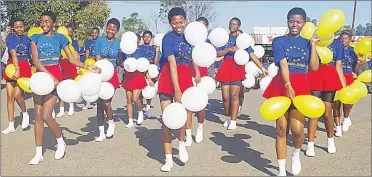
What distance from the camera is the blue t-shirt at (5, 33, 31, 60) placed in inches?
234

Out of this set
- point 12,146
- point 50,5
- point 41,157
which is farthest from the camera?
point 50,5

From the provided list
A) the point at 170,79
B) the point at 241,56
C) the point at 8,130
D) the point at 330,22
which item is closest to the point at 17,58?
the point at 8,130

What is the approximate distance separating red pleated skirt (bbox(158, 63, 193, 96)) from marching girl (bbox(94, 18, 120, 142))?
166cm

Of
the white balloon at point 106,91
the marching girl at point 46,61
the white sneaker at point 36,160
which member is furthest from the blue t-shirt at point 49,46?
the white sneaker at point 36,160

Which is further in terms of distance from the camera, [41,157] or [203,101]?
[41,157]

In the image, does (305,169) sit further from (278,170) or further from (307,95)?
(307,95)

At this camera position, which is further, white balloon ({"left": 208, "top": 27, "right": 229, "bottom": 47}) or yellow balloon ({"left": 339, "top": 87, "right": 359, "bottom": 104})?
white balloon ({"left": 208, "top": 27, "right": 229, "bottom": 47})

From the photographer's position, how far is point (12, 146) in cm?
546

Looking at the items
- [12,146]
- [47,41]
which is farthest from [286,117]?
[12,146]

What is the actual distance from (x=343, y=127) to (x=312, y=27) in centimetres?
292

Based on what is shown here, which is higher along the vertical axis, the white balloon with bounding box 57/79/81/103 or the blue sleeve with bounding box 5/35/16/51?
the blue sleeve with bounding box 5/35/16/51

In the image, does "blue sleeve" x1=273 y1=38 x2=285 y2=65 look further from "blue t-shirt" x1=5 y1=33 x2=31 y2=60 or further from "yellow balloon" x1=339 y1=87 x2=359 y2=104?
"blue t-shirt" x1=5 y1=33 x2=31 y2=60

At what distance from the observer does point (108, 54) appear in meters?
6.04

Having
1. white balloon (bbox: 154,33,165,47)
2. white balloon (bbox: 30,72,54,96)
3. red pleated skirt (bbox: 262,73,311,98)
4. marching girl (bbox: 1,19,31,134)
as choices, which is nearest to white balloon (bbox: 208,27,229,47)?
white balloon (bbox: 154,33,165,47)
